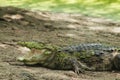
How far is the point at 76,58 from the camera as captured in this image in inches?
156

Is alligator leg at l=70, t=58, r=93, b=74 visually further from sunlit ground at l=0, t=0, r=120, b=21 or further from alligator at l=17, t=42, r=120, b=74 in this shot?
sunlit ground at l=0, t=0, r=120, b=21

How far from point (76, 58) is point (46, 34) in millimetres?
1928

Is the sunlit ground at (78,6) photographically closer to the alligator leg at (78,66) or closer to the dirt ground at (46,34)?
the dirt ground at (46,34)

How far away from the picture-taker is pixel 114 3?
8.18 metres

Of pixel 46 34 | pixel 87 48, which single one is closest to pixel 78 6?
pixel 46 34

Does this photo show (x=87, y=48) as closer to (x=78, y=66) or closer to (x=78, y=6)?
(x=78, y=66)

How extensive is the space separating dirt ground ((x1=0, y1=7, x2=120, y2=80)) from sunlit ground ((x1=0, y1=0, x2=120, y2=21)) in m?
0.35

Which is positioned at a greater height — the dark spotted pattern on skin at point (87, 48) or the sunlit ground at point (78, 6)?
the dark spotted pattern on skin at point (87, 48)

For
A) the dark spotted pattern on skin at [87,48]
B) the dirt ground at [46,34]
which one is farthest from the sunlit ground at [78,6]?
the dark spotted pattern on skin at [87,48]

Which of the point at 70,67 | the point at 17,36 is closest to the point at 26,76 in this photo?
the point at 70,67

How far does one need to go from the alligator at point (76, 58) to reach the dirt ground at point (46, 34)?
9cm

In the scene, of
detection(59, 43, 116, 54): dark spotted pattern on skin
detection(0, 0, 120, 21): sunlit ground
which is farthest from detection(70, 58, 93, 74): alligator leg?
detection(0, 0, 120, 21): sunlit ground

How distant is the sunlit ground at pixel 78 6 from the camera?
7605 millimetres

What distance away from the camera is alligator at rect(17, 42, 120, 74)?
3879 mm
